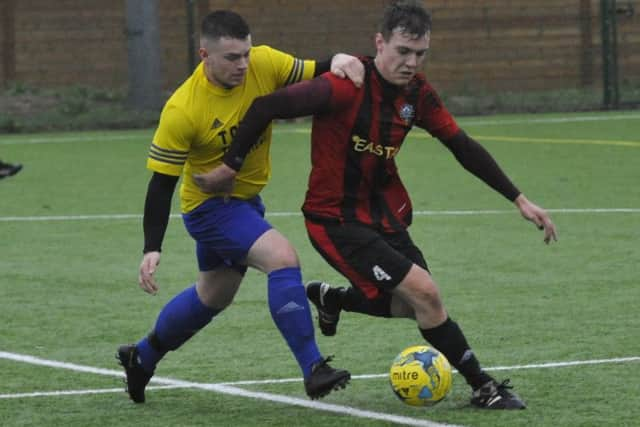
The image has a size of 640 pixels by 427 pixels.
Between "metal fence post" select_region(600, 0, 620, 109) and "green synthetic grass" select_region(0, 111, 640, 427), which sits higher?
"green synthetic grass" select_region(0, 111, 640, 427)

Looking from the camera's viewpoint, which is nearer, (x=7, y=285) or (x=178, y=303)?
(x=178, y=303)

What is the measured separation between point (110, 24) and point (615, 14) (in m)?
7.01

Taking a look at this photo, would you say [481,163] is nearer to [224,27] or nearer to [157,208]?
[224,27]

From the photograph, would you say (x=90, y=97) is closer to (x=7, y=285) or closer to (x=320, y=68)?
(x=7, y=285)

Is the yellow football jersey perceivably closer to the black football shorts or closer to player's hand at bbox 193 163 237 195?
player's hand at bbox 193 163 237 195

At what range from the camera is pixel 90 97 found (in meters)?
22.0

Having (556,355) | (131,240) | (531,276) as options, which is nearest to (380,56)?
(556,355)

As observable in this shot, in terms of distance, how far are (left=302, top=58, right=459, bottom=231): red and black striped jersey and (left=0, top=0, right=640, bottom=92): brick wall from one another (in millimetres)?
15409

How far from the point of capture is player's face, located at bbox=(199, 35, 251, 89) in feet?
21.1

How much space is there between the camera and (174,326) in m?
6.79

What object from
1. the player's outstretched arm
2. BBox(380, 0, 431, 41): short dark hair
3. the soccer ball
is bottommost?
the soccer ball

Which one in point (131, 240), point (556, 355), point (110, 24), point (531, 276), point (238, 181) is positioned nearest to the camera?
point (238, 181)

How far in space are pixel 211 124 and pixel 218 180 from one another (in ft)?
0.85

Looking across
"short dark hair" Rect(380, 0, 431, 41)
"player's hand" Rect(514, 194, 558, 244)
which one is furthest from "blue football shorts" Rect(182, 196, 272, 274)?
"player's hand" Rect(514, 194, 558, 244)
